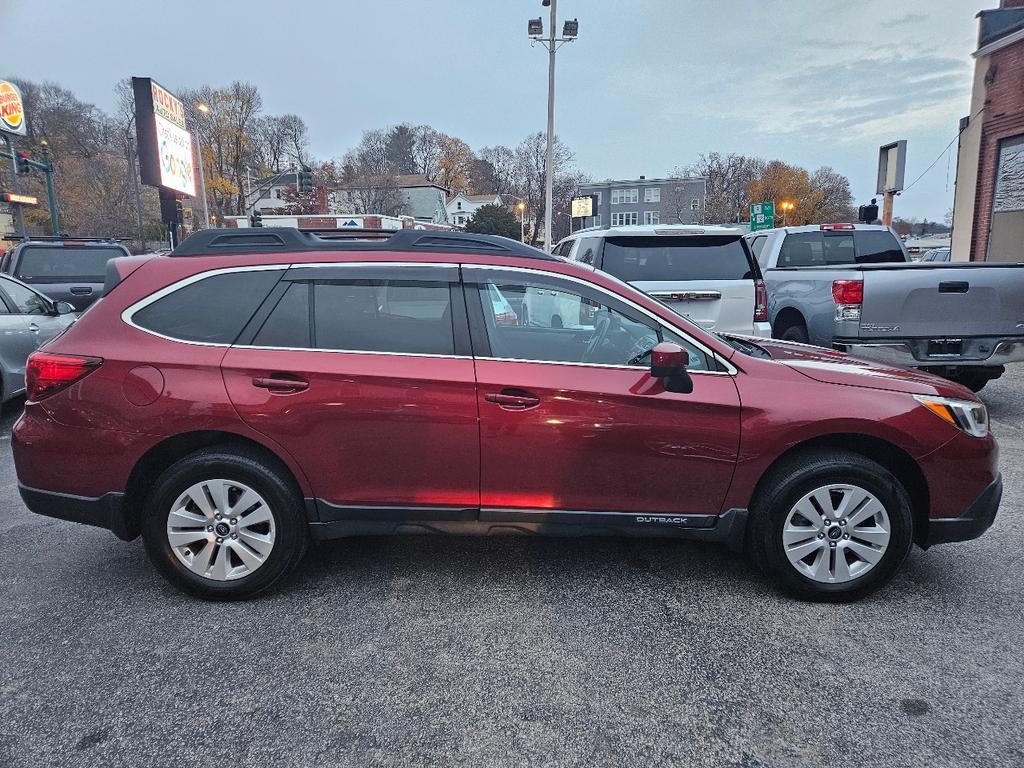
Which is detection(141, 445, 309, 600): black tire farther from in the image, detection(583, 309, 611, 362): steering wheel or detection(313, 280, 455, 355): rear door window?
detection(583, 309, 611, 362): steering wheel

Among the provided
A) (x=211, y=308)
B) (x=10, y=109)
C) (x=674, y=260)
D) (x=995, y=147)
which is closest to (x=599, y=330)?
(x=211, y=308)

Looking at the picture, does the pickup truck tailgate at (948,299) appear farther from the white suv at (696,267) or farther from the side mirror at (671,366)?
the side mirror at (671,366)

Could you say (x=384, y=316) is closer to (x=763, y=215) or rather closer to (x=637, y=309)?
(x=637, y=309)

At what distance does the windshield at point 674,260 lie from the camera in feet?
21.3

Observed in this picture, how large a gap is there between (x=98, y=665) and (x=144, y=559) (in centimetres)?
112

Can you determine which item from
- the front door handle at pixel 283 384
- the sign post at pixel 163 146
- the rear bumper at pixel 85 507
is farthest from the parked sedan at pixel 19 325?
the sign post at pixel 163 146

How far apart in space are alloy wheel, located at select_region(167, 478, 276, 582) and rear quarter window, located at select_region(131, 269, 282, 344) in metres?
0.75

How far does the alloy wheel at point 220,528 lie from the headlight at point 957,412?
3319 mm

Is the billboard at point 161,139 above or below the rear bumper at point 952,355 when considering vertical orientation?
above

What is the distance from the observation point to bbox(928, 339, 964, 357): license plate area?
642 centimetres

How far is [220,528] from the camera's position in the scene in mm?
3211

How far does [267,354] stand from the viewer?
10.5 feet

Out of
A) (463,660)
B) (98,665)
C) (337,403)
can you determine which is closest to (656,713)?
(463,660)

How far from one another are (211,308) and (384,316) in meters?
0.87
